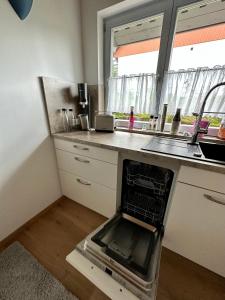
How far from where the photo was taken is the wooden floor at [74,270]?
0.95 m

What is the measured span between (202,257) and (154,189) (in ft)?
1.88

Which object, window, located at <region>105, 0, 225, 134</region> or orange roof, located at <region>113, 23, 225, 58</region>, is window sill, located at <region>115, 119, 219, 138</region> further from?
orange roof, located at <region>113, 23, 225, 58</region>

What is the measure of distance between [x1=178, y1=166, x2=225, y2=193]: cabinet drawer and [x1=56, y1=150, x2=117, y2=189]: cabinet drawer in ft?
1.69

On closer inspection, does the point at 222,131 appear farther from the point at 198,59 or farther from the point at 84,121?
the point at 84,121

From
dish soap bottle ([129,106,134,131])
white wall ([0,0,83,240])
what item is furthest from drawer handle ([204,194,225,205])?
white wall ([0,0,83,240])

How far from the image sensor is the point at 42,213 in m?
1.56

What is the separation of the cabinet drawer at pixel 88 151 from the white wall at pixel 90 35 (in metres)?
0.88

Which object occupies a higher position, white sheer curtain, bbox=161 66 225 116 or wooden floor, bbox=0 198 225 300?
white sheer curtain, bbox=161 66 225 116

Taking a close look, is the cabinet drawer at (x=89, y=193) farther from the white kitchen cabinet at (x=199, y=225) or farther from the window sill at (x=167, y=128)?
the window sill at (x=167, y=128)

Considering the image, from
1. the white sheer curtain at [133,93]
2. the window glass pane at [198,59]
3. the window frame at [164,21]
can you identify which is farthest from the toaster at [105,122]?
the window glass pane at [198,59]

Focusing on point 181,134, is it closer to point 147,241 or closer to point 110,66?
point 147,241

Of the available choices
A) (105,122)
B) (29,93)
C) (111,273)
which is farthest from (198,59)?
(111,273)

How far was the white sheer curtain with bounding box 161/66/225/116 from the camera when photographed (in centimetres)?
122

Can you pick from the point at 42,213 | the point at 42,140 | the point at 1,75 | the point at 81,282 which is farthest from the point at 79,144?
the point at 81,282
